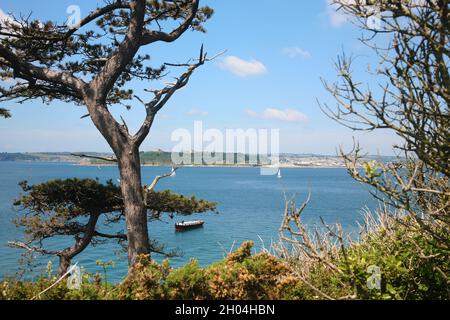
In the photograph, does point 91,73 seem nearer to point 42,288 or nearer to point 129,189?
point 129,189

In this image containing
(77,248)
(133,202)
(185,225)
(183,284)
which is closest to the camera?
(183,284)

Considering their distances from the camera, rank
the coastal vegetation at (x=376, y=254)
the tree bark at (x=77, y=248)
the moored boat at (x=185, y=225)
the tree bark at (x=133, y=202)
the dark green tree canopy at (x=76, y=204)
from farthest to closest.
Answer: the moored boat at (x=185, y=225) → the tree bark at (x=77, y=248) → the dark green tree canopy at (x=76, y=204) → the tree bark at (x=133, y=202) → the coastal vegetation at (x=376, y=254)

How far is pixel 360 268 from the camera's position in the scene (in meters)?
4.08

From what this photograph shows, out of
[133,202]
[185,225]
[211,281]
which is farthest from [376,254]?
[185,225]

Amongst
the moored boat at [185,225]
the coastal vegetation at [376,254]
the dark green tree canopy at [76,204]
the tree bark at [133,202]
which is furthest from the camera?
the moored boat at [185,225]

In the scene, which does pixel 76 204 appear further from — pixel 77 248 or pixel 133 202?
pixel 133 202

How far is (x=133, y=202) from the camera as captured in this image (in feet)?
27.0

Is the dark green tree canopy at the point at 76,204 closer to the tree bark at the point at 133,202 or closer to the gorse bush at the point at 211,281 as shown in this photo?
the tree bark at the point at 133,202

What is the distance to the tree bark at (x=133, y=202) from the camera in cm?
813

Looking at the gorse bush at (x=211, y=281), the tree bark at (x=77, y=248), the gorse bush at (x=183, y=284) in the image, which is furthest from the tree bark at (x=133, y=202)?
the gorse bush at (x=211, y=281)

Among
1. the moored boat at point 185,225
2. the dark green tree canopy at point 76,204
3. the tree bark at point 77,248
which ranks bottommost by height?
the moored boat at point 185,225

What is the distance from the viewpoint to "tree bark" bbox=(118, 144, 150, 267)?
26.7 ft

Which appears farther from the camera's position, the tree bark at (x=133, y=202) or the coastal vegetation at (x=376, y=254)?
the tree bark at (x=133, y=202)

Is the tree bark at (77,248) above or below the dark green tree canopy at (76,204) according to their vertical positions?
below
